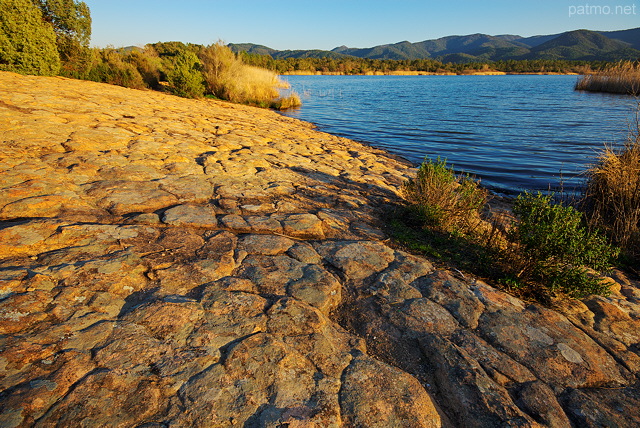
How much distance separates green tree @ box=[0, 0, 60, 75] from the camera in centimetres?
862

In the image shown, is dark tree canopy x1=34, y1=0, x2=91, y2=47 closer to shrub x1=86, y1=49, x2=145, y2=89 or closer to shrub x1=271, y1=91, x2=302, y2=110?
shrub x1=86, y1=49, x2=145, y2=89

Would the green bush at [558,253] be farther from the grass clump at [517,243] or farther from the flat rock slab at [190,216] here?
the flat rock slab at [190,216]

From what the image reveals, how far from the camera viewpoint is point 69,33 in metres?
11.3

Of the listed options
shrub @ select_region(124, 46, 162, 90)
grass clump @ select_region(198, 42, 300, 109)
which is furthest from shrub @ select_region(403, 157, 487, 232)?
shrub @ select_region(124, 46, 162, 90)

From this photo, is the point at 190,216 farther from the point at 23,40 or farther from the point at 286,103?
the point at 286,103

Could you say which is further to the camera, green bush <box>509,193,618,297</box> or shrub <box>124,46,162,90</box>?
shrub <box>124,46,162,90</box>

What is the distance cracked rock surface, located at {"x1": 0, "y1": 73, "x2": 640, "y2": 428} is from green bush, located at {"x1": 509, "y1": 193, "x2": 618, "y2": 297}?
0.18m

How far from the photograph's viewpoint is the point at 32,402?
1.20 metres

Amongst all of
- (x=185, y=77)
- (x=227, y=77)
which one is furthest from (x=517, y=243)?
(x=227, y=77)

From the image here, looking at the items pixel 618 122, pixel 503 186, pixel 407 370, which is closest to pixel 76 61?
pixel 503 186

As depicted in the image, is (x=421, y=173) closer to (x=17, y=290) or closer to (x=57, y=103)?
(x=17, y=290)

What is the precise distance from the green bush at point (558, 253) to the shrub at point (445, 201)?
0.80 m

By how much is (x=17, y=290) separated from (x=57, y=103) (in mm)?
5554

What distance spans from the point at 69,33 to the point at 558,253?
1474cm
